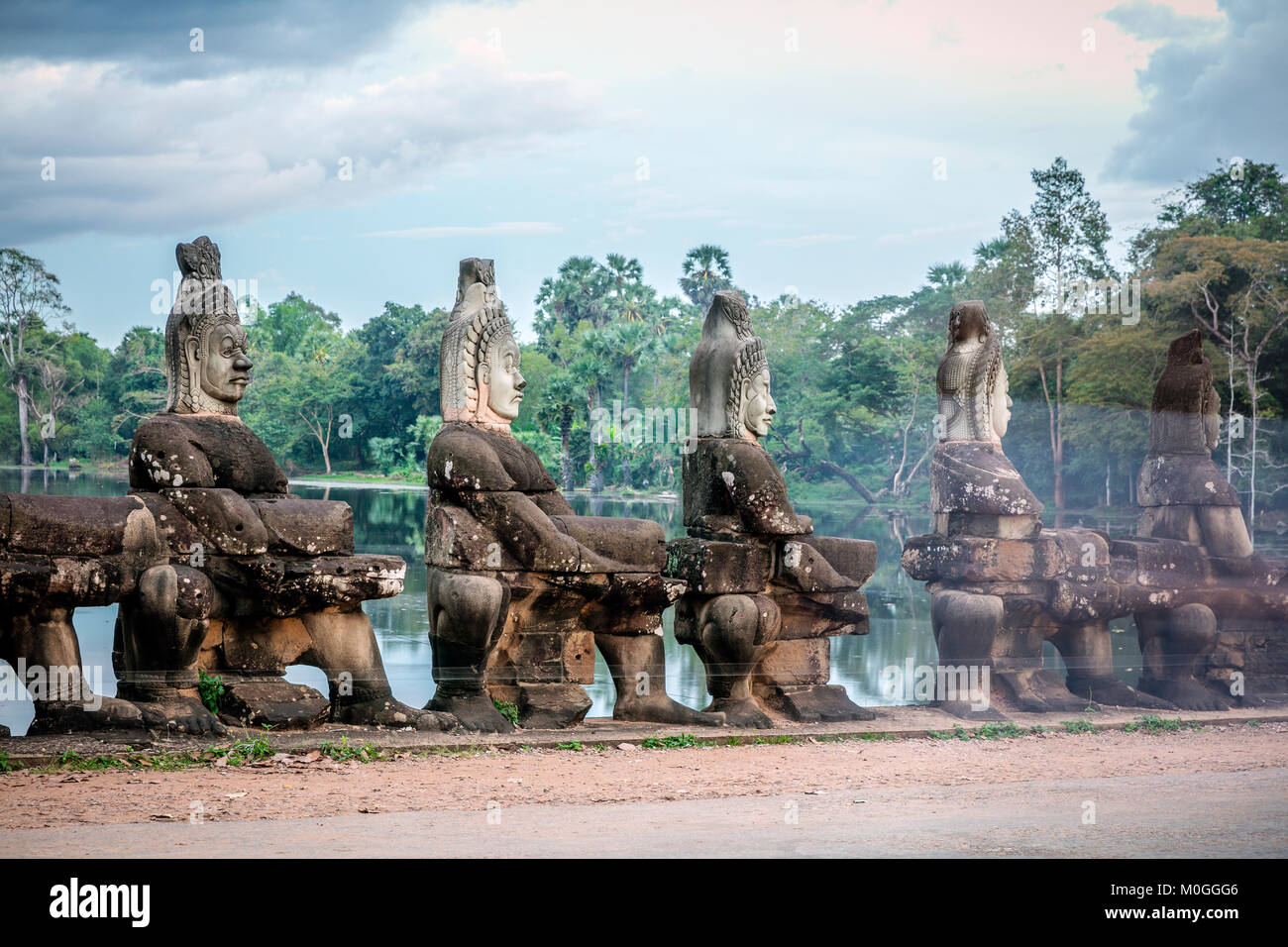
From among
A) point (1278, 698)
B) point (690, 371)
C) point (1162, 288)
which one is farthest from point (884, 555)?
point (690, 371)

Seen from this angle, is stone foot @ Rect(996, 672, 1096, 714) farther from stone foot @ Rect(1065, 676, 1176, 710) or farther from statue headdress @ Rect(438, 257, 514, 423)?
statue headdress @ Rect(438, 257, 514, 423)

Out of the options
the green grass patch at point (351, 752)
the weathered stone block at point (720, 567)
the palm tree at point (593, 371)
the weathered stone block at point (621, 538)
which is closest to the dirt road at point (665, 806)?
the green grass patch at point (351, 752)

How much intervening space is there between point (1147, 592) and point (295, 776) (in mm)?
6891

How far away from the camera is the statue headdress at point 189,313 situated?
7.88 m

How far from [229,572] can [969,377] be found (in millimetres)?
5572

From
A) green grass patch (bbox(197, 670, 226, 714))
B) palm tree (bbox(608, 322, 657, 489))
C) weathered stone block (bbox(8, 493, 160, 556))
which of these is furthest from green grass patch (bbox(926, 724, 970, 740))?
palm tree (bbox(608, 322, 657, 489))

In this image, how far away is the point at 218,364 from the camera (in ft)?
26.0

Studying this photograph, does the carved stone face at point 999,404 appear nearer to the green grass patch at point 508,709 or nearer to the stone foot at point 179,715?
the green grass patch at point 508,709

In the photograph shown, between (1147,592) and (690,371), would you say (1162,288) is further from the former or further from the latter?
(690,371)

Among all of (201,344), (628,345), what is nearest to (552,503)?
(201,344)

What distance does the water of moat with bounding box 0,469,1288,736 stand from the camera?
1121cm

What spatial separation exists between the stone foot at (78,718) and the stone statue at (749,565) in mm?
3651

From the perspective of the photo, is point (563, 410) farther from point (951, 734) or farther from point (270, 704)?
point (270, 704)

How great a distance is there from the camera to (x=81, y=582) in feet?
23.0
